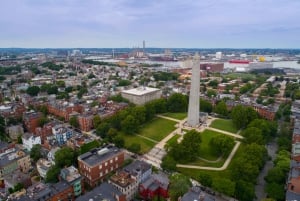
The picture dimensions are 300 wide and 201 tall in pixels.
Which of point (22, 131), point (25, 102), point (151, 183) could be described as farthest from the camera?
point (25, 102)

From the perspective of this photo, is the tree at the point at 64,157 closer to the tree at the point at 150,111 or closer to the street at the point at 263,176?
the tree at the point at 150,111

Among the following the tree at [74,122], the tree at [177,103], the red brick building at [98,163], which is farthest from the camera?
the tree at [177,103]

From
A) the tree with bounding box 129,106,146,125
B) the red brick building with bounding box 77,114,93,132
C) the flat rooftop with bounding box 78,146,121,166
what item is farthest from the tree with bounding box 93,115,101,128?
the flat rooftop with bounding box 78,146,121,166

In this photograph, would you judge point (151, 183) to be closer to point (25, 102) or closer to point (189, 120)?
point (189, 120)

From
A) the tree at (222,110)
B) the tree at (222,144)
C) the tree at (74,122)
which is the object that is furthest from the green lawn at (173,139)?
the tree at (74,122)

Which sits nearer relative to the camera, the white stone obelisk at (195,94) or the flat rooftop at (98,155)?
the flat rooftop at (98,155)

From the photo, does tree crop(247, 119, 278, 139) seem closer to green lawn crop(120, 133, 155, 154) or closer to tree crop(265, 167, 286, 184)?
tree crop(265, 167, 286, 184)

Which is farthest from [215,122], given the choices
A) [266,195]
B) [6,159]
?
[6,159]

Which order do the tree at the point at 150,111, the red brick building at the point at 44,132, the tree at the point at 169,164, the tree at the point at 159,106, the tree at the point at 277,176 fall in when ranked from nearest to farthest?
the tree at the point at 277,176, the tree at the point at 169,164, the red brick building at the point at 44,132, the tree at the point at 150,111, the tree at the point at 159,106
